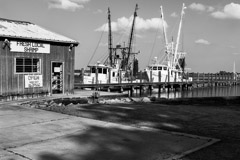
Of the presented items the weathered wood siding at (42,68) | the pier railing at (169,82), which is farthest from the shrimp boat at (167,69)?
the weathered wood siding at (42,68)

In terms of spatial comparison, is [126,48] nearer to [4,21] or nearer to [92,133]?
[4,21]

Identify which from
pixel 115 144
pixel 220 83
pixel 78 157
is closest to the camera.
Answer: pixel 78 157

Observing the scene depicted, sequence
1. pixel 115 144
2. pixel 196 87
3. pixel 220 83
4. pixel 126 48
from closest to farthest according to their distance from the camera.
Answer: pixel 115 144
pixel 126 48
pixel 196 87
pixel 220 83

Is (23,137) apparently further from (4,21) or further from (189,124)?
(4,21)

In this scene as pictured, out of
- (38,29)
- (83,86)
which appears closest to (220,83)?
(83,86)

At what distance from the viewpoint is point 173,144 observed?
26.8ft

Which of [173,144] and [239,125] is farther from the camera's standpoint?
[239,125]

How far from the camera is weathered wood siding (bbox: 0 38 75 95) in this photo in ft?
56.3

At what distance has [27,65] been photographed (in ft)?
60.6

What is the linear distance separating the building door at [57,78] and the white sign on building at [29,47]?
149 cm

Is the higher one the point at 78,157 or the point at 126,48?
the point at 126,48

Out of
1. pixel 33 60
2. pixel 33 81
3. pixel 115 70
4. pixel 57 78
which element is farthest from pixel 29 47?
pixel 115 70

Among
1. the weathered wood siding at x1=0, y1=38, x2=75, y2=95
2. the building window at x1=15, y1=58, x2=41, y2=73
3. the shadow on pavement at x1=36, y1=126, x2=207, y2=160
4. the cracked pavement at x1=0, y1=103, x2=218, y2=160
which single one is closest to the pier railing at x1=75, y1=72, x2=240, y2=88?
the weathered wood siding at x1=0, y1=38, x2=75, y2=95

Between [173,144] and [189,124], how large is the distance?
128 inches
